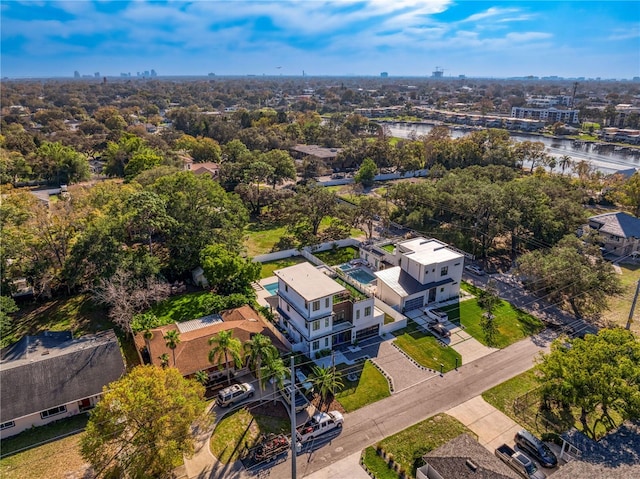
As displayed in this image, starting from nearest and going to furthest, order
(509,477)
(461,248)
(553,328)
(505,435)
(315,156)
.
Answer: (509,477) < (505,435) < (553,328) < (461,248) < (315,156)

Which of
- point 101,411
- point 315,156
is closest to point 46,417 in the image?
point 101,411

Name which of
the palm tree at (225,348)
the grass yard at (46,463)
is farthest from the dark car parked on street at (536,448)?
the grass yard at (46,463)

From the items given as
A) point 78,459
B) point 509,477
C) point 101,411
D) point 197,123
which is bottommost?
point 78,459

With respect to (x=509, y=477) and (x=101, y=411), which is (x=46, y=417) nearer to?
(x=101, y=411)

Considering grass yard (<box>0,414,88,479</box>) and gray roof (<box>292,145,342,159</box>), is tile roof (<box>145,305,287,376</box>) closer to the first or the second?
grass yard (<box>0,414,88,479</box>)

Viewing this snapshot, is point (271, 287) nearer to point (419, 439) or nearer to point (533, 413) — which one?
point (419, 439)
